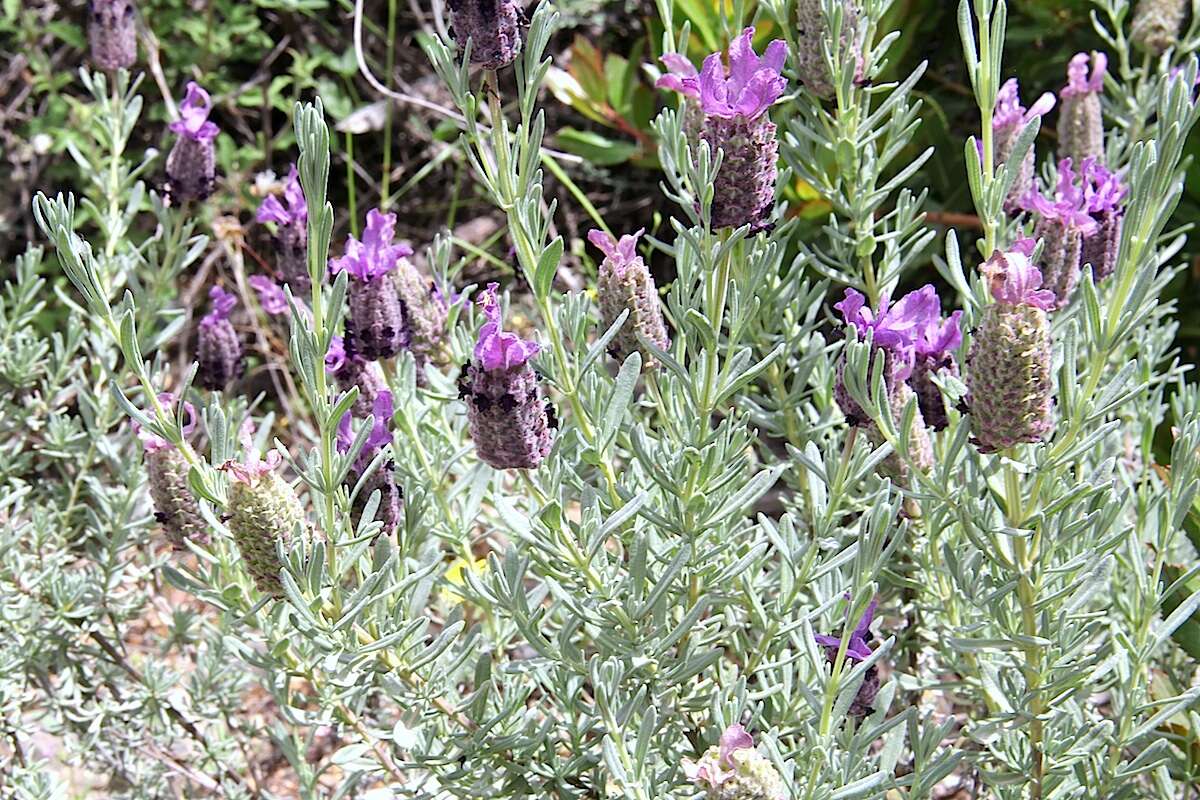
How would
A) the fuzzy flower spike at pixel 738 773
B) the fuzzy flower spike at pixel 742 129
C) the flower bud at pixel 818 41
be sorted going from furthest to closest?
1. the flower bud at pixel 818 41
2. the fuzzy flower spike at pixel 742 129
3. the fuzzy flower spike at pixel 738 773

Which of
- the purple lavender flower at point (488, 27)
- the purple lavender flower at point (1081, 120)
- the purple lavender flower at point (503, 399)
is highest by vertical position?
the purple lavender flower at point (488, 27)

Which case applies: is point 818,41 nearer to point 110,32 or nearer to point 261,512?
point 261,512

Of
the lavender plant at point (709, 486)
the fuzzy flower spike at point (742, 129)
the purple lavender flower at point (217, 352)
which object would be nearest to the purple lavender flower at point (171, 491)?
the lavender plant at point (709, 486)

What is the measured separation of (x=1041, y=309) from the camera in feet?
3.39

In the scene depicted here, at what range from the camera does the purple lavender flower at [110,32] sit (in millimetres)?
1925

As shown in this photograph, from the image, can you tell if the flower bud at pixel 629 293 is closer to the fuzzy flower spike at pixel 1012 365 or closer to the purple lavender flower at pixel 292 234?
the fuzzy flower spike at pixel 1012 365

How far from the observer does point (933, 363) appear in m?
1.24

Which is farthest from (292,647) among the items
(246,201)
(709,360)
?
(246,201)

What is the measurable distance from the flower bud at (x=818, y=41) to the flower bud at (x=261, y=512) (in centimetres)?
74

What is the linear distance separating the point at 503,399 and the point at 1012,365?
450 millimetres

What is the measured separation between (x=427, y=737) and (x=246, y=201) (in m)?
2.22

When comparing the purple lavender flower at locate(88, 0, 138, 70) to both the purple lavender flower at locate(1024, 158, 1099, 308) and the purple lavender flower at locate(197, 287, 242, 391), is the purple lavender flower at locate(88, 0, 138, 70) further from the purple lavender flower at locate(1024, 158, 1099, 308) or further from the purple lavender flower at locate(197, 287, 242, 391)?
the purple lavender flower at locate(1024, 158, 1099, 308)

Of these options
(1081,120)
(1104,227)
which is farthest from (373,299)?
(1081,120)

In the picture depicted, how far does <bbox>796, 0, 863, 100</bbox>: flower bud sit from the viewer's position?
133 centimetres
